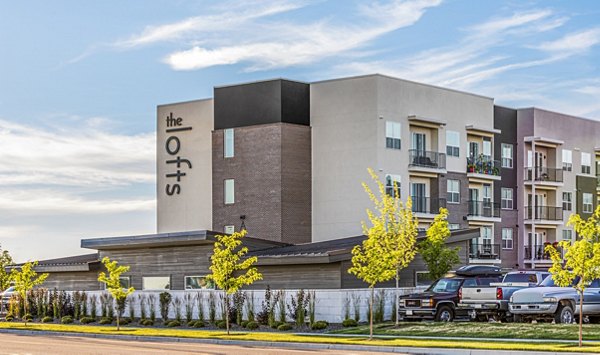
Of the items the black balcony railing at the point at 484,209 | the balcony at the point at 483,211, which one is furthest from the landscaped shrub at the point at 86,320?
the black balcony railing at the point at 484,209

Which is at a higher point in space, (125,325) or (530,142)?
(530,142)

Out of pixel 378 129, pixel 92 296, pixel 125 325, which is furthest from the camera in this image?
pixel 378 129

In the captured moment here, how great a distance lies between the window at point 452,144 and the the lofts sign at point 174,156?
19.1 meters

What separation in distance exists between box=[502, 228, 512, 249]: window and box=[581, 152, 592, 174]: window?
1005 centimetres

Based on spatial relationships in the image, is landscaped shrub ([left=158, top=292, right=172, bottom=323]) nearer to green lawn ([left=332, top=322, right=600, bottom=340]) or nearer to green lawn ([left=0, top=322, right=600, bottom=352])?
green lawn ([left=0, top=322, right=600, bottom=352])

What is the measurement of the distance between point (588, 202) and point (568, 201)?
275cm

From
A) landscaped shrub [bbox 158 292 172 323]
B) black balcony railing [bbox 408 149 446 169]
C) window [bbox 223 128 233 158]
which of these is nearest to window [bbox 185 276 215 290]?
landscaped shrub [bbox 158 292 172 323]

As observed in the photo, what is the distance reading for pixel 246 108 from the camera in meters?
72.8

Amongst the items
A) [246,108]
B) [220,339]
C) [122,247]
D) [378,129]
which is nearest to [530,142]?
[378,129]

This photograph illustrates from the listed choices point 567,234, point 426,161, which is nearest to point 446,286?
point 426,161

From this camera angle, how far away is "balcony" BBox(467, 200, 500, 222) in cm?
7575

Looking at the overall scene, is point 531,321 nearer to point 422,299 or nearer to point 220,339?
point 422,299

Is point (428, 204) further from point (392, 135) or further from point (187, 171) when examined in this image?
point (187, 171)

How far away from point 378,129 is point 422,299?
27.7 metres
